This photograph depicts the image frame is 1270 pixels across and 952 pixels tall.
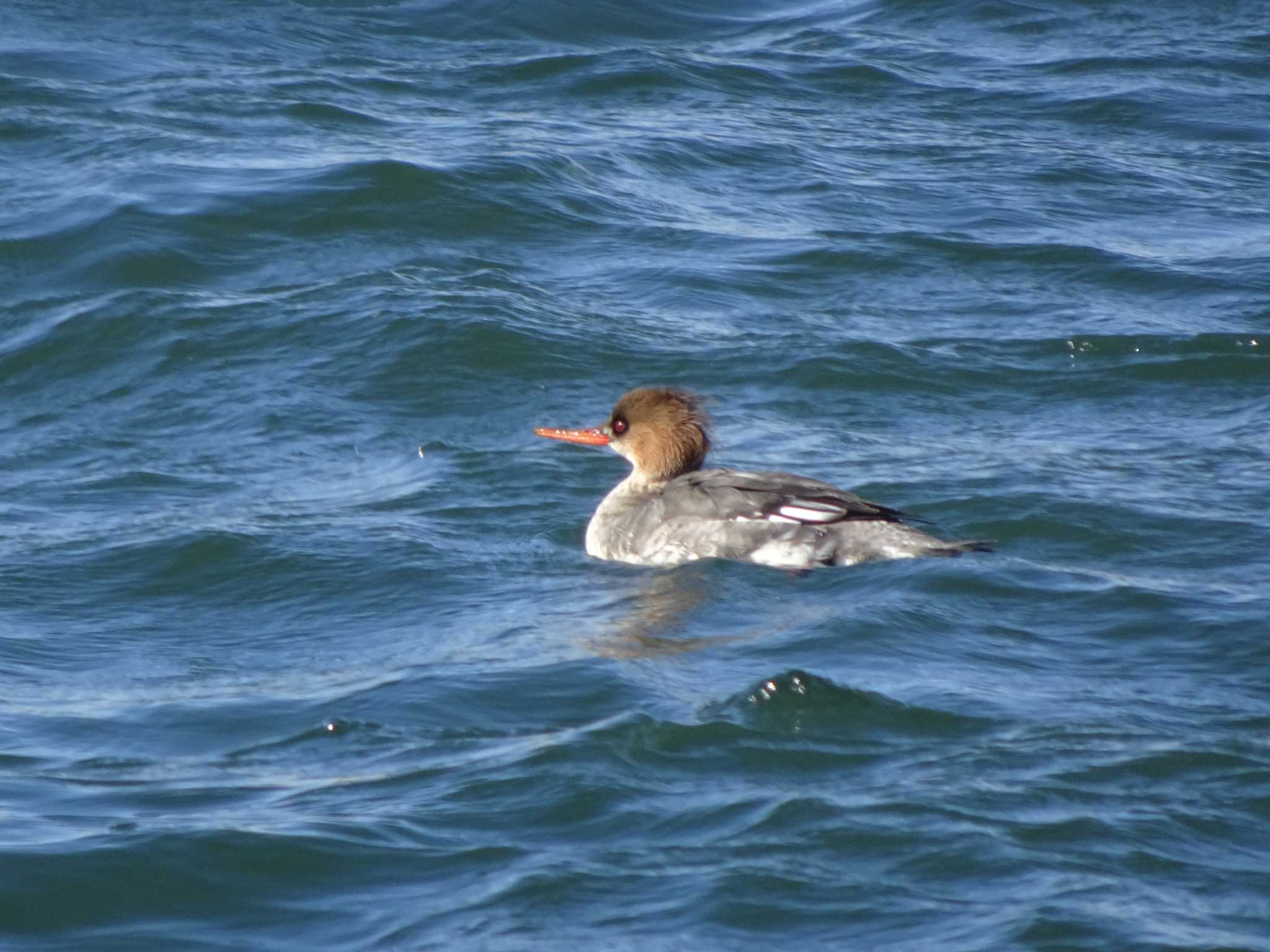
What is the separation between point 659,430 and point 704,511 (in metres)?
0.83

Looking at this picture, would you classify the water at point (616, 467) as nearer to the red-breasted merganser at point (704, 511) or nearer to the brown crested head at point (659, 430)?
the red-breasted merganser at point (704, 511)

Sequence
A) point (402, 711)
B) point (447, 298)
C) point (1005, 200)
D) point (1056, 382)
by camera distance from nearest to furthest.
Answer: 1. point (402, 711)
2. point (1056, 382)
3. point (447, 298)
4. point (1005, 200)

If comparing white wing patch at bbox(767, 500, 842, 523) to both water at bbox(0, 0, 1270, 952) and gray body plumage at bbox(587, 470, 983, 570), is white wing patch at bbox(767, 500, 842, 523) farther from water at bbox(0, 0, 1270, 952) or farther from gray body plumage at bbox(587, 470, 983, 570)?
water at bbox(0, 0, 1270, 952)

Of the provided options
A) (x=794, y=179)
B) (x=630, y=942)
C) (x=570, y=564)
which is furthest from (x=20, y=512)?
(x=794, y=179)

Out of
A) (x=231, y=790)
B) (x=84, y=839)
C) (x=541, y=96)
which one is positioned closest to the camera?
(x=84, y=839)

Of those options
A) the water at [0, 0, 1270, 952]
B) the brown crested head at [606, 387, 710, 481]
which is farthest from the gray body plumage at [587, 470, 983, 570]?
the brown crested head at [606, 387, 710, 481]

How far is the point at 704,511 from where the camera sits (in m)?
9.12

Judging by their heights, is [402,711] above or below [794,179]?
below

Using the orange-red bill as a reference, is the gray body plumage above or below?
below

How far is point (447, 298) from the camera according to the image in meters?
12.3

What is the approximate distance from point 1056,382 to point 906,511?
209 cm

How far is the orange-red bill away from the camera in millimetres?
9758

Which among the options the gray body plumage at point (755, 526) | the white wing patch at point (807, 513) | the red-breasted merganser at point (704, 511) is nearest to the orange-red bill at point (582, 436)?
the red-breasted merganser at point (704, 511)

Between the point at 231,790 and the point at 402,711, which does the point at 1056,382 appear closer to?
the point at 402,711
